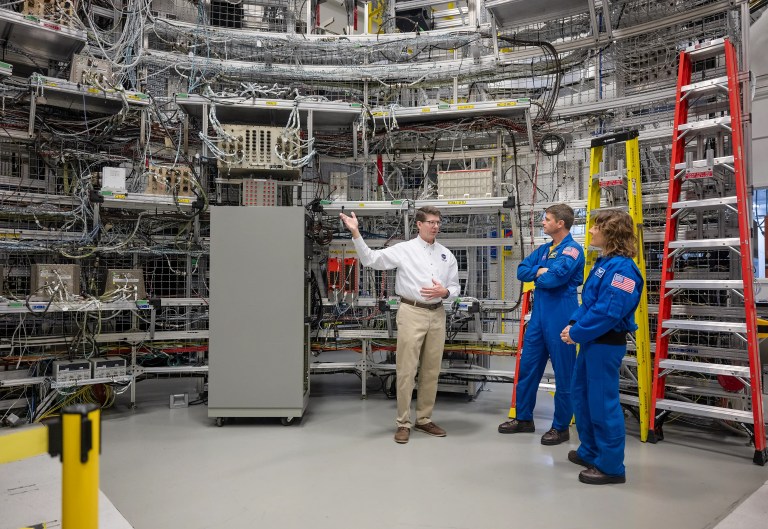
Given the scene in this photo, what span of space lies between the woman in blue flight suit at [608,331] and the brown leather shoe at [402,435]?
3.58ft

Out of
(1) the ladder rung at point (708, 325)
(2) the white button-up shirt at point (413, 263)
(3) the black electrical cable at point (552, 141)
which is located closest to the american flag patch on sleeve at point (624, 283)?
(1) the ladder rung at point (708, 325)

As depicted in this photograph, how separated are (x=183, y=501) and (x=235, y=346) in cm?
132

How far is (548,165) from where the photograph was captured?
5500 millimetres

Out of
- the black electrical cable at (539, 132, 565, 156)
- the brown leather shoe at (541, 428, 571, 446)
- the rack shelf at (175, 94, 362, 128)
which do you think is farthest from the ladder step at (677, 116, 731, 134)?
the rack shelf at (175, 94, 362, 128)

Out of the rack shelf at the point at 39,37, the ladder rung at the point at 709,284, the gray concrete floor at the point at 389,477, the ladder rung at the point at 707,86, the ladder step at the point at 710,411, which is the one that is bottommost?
the gray concrete floor at the point at 389,477

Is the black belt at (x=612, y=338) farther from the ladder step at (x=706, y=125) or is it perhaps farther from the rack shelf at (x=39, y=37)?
the rack shelf at (x=39, y=37)

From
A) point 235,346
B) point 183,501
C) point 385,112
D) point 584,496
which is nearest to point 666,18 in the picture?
point 385,112

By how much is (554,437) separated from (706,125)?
2.20 metres

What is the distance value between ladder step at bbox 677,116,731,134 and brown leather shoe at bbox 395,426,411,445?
8.76 feet

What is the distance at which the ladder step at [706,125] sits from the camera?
308 centimetres

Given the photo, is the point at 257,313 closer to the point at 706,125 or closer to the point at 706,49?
the point at 706,125

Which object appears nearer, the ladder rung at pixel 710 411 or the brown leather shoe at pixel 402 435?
the ladder rung at pixel 710 411

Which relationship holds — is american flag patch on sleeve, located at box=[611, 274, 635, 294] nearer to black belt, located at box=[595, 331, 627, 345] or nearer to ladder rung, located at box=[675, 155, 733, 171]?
black belt, located at box=[595, 331, 627, 345]

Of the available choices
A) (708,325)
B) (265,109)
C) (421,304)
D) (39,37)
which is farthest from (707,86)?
(39,37)
